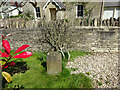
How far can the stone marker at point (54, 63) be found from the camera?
377 cm

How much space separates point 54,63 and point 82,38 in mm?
2719

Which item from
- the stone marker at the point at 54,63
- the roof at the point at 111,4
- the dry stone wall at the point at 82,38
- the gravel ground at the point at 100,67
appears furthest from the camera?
the roof at the point at 111,4

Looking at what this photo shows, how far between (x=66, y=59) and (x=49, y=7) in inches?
351

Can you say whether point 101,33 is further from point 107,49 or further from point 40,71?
point 40,71

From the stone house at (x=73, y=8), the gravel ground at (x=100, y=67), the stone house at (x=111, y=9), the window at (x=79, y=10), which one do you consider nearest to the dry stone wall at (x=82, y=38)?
the gravel ground at (x=100, y=67)

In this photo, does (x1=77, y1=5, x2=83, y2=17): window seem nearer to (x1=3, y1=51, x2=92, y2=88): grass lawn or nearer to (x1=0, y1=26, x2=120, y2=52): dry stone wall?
(x1=0, y1=26, x2=120, y2=52): dry stone wall

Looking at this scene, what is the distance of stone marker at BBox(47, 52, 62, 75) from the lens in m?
3.77

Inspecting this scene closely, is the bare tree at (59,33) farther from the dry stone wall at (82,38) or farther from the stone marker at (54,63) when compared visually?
the stone marker at (54,63)

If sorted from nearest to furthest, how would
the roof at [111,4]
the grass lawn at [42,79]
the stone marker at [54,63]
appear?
1. the grass lawn at [42,79]
2. the stone marker at [54,63]
3. the roof at [111,4]

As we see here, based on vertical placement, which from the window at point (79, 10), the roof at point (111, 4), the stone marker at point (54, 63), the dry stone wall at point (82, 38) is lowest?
the stone marker at point (54, 63)

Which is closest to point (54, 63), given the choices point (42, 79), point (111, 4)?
point (42, 79)

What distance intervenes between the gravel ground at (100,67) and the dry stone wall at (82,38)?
542mm

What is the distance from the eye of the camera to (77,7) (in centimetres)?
1209

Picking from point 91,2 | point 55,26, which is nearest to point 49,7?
point 91,2
